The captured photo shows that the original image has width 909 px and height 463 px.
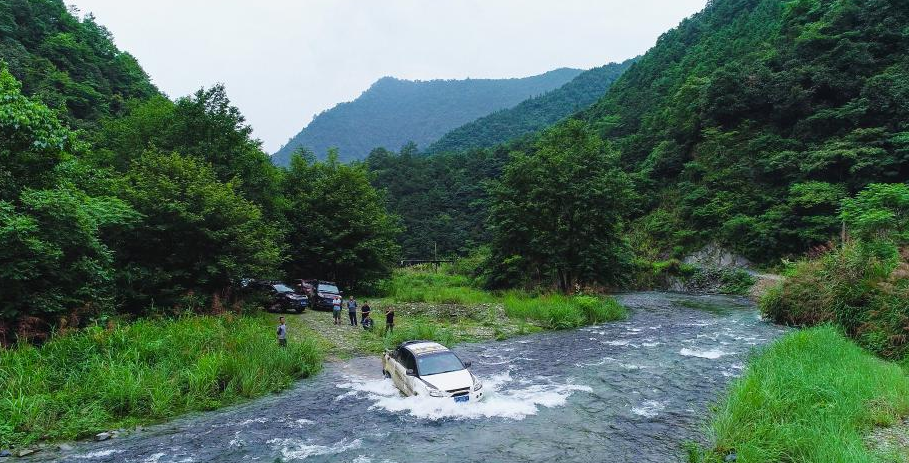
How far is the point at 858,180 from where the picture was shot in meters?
38.2

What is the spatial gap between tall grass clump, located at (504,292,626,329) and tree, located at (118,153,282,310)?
553 inches

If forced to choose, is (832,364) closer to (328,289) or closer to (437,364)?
(437,364)

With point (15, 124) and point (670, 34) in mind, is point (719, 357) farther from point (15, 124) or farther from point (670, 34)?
point (670, 34)

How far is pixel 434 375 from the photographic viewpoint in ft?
44.1

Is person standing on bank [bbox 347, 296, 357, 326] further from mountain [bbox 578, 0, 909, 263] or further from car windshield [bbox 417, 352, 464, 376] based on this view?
mountain [bbox 578, 0, 909, 263]

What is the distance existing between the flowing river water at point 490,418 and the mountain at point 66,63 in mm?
40532

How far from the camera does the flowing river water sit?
10.4 meters

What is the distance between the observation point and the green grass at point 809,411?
851cm

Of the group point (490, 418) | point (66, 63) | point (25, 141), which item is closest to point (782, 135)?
point (490, 418)

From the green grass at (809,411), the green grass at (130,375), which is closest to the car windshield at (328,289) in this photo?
the green grass at (130,375)

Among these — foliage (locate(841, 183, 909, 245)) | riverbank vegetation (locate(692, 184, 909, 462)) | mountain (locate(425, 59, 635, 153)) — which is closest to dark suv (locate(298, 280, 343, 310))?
riverbank vegetation (locate(692, 184, 909, 462))

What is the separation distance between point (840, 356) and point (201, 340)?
2032cm

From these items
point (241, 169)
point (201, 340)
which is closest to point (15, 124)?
point (201, 340)

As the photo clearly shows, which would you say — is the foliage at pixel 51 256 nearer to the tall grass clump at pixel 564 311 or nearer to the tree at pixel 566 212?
the tall grass clump at pixel 564 311
